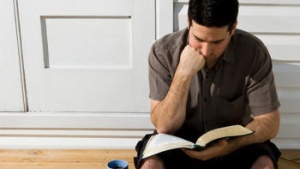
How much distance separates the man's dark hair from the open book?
448 mm

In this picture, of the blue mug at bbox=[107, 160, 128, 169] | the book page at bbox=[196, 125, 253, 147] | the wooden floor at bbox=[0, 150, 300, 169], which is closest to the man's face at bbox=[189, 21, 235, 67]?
the book page at bbox=[196, 125, 253, 147]

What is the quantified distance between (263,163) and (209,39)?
580 millimetres

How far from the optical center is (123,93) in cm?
257

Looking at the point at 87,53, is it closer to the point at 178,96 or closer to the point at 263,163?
the point at 178,96

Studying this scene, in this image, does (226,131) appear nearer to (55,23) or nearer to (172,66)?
(172,66)

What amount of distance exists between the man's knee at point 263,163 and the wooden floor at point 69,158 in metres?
0.69

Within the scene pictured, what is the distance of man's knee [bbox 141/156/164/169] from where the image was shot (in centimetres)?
181

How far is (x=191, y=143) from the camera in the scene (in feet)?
5.74

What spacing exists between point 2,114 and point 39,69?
38 centimetres

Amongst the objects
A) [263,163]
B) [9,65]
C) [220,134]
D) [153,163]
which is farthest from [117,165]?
[9,65]

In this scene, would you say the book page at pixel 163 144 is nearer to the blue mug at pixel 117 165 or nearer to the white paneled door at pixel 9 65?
the blue mug at pixel 117 165

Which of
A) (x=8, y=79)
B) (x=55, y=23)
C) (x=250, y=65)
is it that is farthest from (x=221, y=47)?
(x=8, y=79)

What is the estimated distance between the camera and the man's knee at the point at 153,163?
1807mm

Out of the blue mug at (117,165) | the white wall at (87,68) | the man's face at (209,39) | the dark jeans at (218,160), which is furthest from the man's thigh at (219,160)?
the white wall at (87,68)
